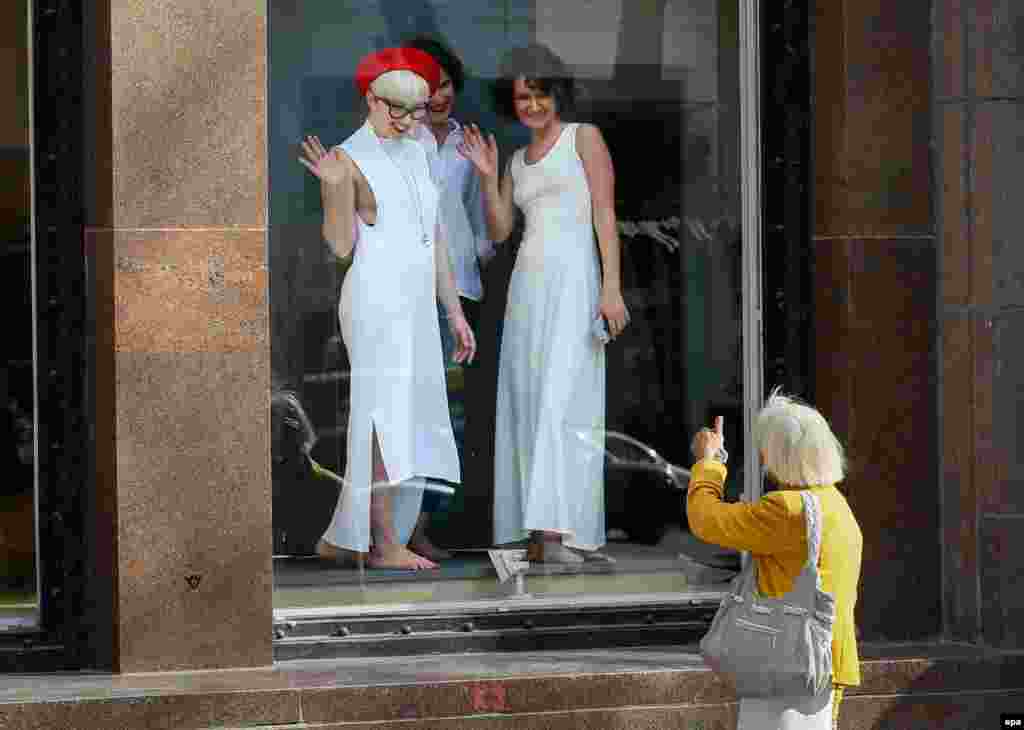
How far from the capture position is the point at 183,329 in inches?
324

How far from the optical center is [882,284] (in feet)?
28.9

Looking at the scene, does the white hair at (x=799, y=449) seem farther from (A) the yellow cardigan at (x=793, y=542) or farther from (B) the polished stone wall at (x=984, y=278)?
(B) the polished stone wall at (x=984, y=278)

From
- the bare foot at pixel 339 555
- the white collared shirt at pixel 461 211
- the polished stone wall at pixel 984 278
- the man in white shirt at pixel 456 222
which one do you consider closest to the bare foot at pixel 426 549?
the man in white shirt at pixel 456 222

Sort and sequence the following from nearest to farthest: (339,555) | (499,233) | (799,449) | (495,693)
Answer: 1. (799,449)
2. (495,693)
3. (339,555)
4. (499,233)

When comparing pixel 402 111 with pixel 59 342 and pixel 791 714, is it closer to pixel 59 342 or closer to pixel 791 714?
pixel 59 342

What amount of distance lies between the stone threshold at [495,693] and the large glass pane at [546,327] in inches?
22.1

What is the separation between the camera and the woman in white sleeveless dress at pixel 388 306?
8.89m

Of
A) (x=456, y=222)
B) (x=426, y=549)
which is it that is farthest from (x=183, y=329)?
(x=426, y=549)

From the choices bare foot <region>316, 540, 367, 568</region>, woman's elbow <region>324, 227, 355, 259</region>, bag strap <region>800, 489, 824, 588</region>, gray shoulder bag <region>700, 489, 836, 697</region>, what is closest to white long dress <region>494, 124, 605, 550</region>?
bare foot <region>316, 540, 367, 568</region>

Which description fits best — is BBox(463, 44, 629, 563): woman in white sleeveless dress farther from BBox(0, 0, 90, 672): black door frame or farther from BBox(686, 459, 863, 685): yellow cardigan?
BBox(686, 459, 863, 685): yellow cardigan

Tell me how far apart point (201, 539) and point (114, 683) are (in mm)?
699

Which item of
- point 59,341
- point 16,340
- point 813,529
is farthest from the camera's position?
point 16,340

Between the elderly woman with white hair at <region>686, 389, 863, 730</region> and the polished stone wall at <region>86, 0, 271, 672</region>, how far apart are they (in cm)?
261

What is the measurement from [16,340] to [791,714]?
13.2ft
